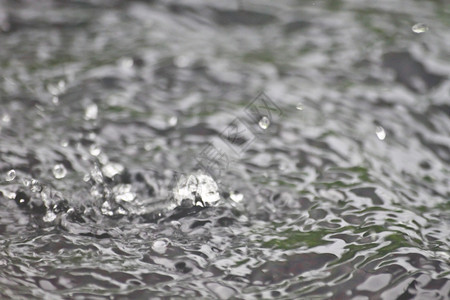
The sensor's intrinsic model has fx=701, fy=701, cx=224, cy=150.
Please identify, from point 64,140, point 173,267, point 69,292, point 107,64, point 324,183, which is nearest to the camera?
point 69,292

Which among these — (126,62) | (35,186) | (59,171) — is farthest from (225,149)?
(126,62)

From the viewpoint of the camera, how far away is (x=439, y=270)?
256 cm

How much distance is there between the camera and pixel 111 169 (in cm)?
331

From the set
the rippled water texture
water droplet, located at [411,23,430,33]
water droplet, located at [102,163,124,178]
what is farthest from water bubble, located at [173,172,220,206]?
water droplet, located at [411,23,430,33]

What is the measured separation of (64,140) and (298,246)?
4.61 ft

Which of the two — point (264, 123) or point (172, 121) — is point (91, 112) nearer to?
point (172, 121)

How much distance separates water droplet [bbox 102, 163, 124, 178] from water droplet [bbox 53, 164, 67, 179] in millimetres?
183

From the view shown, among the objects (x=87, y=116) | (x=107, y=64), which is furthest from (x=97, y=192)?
(x=107, y=64)

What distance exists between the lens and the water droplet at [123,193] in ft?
10.2

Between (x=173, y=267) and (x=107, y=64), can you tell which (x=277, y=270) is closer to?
(x=173, y=267)

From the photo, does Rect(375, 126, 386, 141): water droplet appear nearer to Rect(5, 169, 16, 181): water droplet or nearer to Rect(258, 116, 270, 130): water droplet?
Rect(258, 116, 270, 130): water droplet

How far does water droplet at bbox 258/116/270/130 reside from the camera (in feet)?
12.3

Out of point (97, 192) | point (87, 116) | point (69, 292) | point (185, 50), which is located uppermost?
point (185, 50)

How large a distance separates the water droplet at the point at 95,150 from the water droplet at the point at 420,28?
90.0 inches
